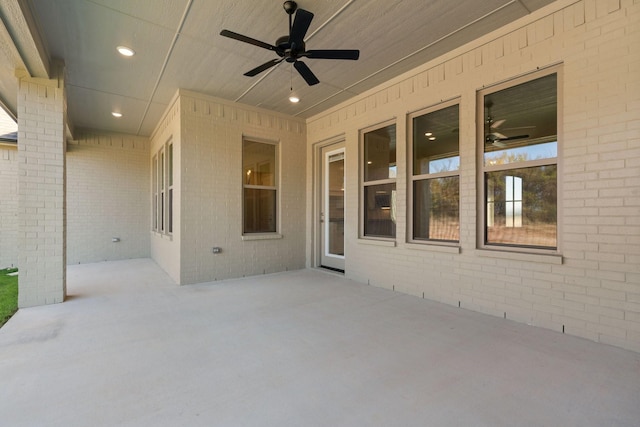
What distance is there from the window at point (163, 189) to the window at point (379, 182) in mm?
3865

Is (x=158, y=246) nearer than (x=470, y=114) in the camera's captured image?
No

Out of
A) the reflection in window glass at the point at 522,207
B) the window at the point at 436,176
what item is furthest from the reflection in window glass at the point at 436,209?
the reflection in window glass at the point at 522,207

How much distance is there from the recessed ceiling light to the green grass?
335cm

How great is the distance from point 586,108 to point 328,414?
3.44 m

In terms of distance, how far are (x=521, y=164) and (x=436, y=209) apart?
1.14 metres

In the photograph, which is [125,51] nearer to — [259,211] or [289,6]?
[289,6]

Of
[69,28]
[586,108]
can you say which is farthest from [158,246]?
[586,108]

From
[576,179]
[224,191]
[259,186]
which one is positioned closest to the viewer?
[576,179]

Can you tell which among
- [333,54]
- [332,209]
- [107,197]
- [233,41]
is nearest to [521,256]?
[333,54]

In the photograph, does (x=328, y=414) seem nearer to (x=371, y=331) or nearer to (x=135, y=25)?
(x=371, y=331)

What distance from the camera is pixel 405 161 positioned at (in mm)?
4375

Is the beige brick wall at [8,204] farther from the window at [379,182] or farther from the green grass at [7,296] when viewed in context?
the window at [379,182]

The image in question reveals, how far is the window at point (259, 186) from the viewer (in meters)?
5.66

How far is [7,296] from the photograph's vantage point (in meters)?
4.17
